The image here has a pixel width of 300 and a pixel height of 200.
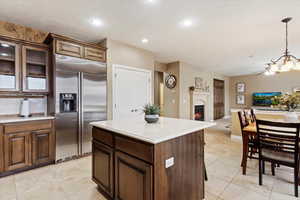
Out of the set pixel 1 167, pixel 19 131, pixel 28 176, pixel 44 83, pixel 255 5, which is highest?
pixel 255 5

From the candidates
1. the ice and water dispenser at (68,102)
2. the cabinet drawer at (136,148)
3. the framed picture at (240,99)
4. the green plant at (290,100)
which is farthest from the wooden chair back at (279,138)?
the framed picture at (240,99)

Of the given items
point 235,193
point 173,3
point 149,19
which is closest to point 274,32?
point 173,3

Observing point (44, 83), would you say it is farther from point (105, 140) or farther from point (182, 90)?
point (182, 90)

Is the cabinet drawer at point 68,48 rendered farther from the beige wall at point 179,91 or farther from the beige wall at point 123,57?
the beige wall at point 179,91

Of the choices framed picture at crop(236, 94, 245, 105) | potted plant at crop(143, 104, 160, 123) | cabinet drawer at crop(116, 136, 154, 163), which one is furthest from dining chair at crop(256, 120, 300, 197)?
framed picture at crop(236, 94, 245, 105)

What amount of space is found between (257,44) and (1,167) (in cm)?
616

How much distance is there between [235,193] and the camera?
6.31ft

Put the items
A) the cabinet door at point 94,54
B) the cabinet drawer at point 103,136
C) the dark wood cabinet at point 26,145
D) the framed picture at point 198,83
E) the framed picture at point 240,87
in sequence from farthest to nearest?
the framed picture at point 240,87 → the framed picture at point 198,83 → the cabinet door at point 94,54 → the dark wood cabinet at point 26,145 → the cabinet drawer at point 103,136

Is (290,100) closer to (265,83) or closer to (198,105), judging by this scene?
(198,105)

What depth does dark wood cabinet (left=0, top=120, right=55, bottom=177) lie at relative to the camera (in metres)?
2.35

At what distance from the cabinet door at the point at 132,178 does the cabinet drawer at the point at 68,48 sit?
2.42 meters

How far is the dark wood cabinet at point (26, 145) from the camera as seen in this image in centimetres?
235

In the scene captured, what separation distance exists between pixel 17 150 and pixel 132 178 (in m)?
2.34

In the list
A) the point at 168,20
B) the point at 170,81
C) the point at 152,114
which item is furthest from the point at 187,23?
the point at 170,81
